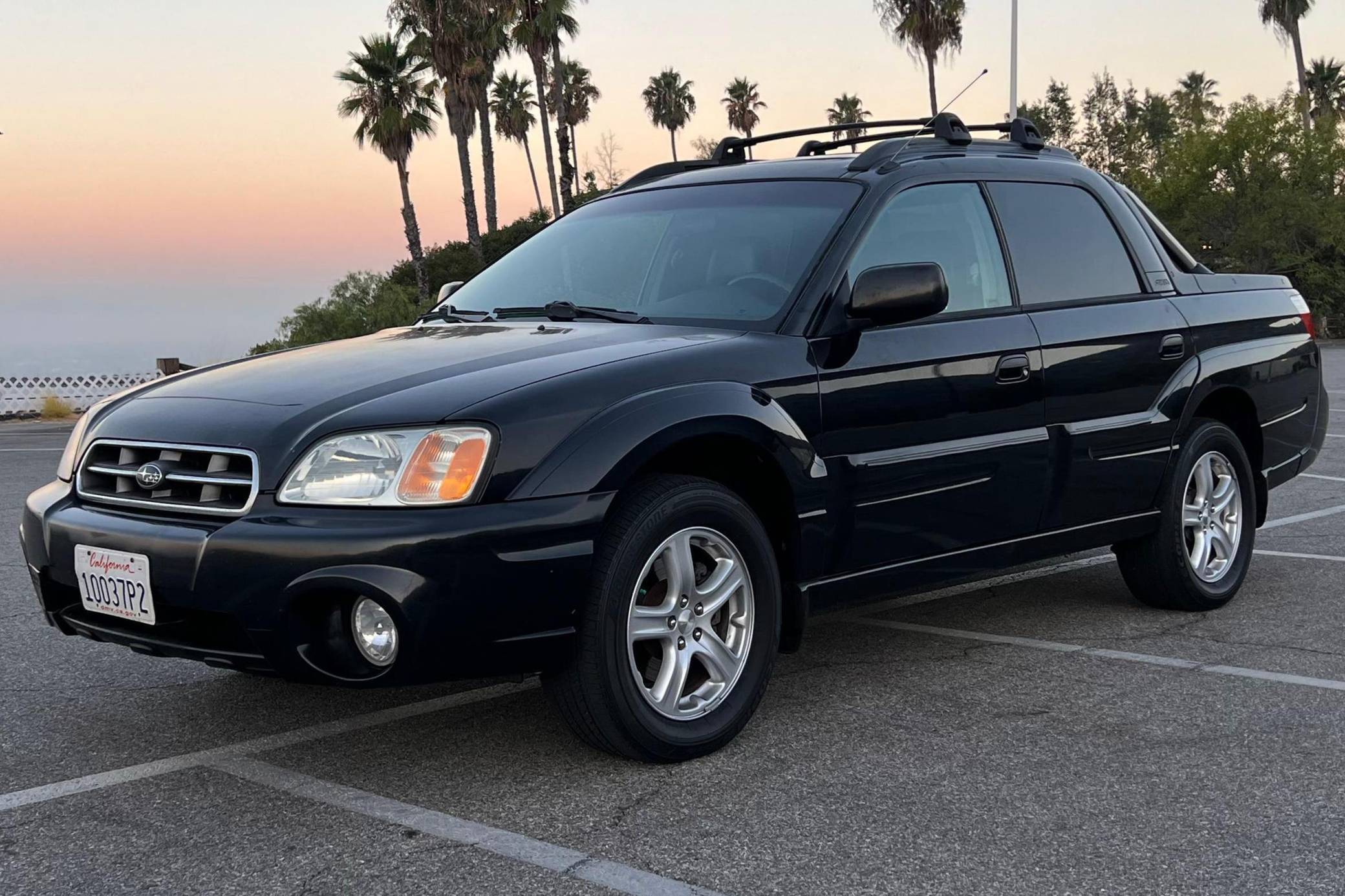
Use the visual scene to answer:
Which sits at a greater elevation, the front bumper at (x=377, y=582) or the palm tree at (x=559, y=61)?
the palm tree at (x=559, y=61)

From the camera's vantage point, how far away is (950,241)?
4.95m

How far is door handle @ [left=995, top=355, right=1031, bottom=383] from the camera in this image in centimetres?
476

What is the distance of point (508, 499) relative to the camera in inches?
138

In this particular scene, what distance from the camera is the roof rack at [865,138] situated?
5.32 m

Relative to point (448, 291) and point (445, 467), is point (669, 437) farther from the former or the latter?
point (448, 291)

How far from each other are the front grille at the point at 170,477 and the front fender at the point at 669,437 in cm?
72

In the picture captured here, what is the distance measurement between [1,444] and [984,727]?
17.3m

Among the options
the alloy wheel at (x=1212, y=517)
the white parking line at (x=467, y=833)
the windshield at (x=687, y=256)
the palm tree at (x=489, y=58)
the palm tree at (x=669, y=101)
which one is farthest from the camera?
the palm tree at (x=669, y=101)

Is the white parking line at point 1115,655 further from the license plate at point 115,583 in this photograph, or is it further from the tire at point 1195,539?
the license plate at point 115,583

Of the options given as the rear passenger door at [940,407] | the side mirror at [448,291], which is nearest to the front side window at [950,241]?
the rear passenger door at [940,407]

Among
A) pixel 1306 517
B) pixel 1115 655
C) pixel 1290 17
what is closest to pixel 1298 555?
pixel 1306 517

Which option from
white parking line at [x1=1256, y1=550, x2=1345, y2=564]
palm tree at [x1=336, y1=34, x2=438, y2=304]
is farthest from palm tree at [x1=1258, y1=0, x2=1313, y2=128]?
white parking line at [x1=1256, y1=550, x2=1345, y2=564]

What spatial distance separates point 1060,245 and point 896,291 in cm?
137

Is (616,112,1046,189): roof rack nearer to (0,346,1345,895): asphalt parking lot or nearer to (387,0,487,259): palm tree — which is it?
(0,346,1345,895): asphalt parking lot
